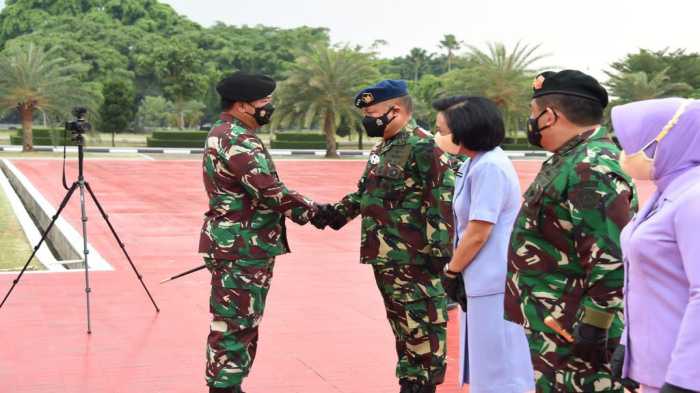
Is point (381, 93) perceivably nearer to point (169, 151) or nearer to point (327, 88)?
point (327, 88)

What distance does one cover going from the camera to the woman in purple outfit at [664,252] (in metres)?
2.25

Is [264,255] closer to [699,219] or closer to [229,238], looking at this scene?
[229,238]

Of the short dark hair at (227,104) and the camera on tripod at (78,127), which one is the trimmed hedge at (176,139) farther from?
the short dark hair at (227,104)

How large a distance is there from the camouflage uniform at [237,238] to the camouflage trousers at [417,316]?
61cm

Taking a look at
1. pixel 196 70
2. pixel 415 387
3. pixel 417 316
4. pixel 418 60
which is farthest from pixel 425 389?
pixel 418 60

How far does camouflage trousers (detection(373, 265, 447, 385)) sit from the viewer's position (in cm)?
437

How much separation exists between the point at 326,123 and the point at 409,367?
32577 millimetres

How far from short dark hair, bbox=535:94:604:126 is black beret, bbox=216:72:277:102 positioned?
2005 mm

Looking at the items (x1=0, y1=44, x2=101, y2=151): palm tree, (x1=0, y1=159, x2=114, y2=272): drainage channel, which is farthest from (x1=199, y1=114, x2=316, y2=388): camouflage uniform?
(x1=0, y1=44, x2=101, y2=151): palm tree

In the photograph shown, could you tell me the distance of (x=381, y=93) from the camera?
4.44 m

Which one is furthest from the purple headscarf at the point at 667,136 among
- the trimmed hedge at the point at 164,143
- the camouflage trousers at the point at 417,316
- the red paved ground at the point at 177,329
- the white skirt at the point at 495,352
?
the trimmed hedge at the point at 164,143

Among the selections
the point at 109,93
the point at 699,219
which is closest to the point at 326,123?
the point at 109,93

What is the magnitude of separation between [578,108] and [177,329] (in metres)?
4.25

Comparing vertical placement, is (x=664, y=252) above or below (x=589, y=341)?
above
